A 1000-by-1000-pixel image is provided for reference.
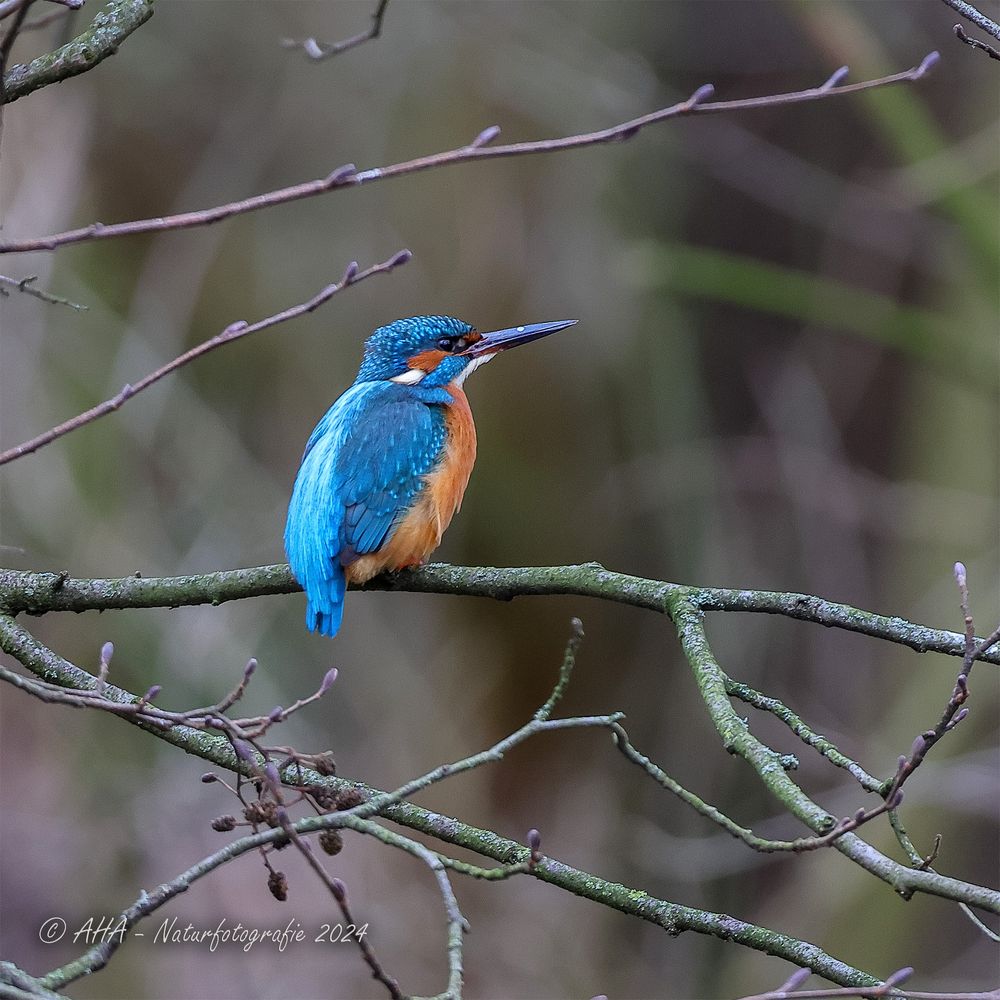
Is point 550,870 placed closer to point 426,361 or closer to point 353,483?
point 353,483

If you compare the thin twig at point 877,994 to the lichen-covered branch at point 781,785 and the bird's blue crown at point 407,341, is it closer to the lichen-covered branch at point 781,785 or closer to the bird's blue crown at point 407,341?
the lichen-covered branch at point 781,785

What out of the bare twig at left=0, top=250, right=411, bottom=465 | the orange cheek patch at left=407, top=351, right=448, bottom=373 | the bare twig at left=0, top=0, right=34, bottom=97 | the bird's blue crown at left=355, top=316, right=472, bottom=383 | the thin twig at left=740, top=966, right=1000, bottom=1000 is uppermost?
the bird's blue crown at left=355, top=316, right=472, bottom=383

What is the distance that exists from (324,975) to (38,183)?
347 cm

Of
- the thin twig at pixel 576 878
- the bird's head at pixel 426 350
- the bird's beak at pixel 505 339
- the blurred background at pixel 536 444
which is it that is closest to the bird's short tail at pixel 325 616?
the thin twig at pixel 576 878

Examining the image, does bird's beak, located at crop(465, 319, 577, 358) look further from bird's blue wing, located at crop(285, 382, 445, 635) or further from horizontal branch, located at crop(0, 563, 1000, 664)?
horizontal branch, located at crop(0, 563, 1000, 664)

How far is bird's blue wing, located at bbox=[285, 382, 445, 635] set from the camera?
2846mm

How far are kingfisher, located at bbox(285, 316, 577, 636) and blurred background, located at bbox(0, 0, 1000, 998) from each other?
4.19 feet

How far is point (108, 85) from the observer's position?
18.6 ft

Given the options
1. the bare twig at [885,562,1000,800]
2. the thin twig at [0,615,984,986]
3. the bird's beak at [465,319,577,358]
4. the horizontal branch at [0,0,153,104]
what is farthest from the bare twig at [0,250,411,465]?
the bird's beak at [465,319,577,358]

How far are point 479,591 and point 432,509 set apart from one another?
0.78 m

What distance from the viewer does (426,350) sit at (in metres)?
3.70

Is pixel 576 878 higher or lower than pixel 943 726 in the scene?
lower

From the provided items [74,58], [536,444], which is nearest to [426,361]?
[74,58]

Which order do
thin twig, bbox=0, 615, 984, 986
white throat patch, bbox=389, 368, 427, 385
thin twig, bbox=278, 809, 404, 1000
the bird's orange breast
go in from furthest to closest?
white throat patch, bbox=389, 368, 427, 385 < the bird's orange breast < thin twig, bbox=0, 615, 984, 986 < thin twig, bbox=278, 809, 404, 1000
